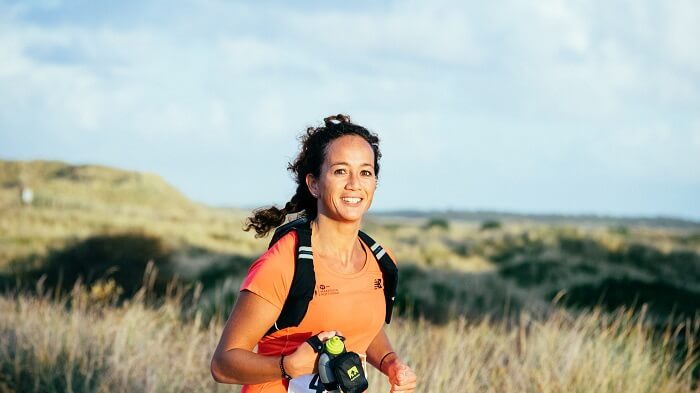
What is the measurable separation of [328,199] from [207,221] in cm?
5377

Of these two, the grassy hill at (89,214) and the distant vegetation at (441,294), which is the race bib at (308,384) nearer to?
the distant vegetation at (441,294)

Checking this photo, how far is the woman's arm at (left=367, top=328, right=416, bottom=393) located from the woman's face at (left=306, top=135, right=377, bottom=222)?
20.0 inches

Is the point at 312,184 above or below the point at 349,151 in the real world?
below

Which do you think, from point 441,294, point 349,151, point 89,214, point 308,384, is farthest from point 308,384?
point 89,214

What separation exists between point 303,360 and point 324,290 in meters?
0.31

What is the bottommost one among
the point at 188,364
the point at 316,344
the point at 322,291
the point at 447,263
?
the point at 447,263

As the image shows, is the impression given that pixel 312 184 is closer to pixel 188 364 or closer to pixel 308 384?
pixel 308 384

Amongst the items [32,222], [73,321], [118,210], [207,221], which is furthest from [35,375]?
[118,210]

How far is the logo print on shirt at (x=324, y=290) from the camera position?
282 centimetres

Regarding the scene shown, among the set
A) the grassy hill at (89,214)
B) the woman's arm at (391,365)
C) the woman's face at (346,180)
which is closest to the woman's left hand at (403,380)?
the woman's arm at (391,365)

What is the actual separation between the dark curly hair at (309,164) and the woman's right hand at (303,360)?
26.7 inches

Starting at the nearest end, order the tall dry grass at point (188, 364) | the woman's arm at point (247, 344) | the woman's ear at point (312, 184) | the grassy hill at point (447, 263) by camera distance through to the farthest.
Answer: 1. the woman's arm at point (247, 344)
2. the woman's ear at point (312, 184)
3. the tall dry grass at point (188, 364)
4. the grassy hill at point (447, 263)

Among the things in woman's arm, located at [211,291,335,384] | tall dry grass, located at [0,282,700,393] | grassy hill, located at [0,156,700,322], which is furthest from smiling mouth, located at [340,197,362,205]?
grassy hill, located at [0,156,700,322]

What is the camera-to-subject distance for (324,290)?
2.83 m
